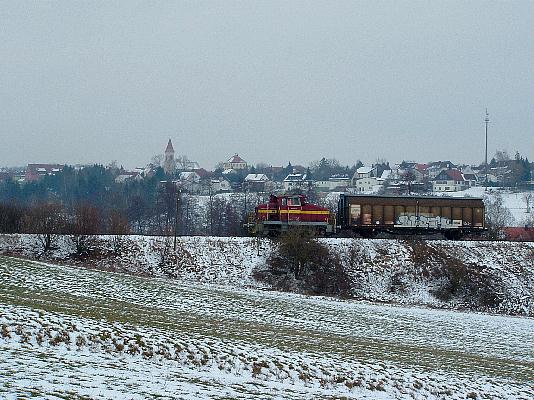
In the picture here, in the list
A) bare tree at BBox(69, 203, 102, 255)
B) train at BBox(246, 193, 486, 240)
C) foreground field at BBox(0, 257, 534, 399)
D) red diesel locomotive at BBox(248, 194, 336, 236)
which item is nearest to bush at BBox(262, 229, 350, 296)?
red diesel locomotive at BBox(248, 194, 336, 236)

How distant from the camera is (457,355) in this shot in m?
18.5

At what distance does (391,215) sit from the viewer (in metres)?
44.6

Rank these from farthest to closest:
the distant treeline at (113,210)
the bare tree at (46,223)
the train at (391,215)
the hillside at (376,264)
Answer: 1. the train at (391,215)
2. the distant treeline at (113,210)
3. the bare tree at (46,223)
4. the hillside at (376,264)

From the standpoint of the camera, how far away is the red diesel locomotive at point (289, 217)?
41.8 m

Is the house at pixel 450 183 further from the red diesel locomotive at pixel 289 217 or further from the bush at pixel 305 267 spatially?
the bush at pixel 305 267

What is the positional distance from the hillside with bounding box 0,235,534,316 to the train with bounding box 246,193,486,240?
135 inches

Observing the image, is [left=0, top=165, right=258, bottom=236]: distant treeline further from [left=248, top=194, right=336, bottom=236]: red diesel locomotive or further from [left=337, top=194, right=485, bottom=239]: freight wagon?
[left=337, top=194, right=485, bottom=239]: freight wagon

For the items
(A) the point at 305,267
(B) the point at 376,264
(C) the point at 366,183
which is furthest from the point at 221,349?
(C) the point at 366,183

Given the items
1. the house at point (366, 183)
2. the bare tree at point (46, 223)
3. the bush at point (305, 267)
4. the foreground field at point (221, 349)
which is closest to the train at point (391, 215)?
the bush at point (305, 267)

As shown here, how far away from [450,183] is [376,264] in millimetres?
138199

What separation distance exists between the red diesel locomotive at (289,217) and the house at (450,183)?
133 metres

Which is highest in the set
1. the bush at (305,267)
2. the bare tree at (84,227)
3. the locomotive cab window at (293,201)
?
the locomotive cab window at (293,201)

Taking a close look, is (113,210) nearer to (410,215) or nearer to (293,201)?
(293,201)

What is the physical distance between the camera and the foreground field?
10.8 metres
